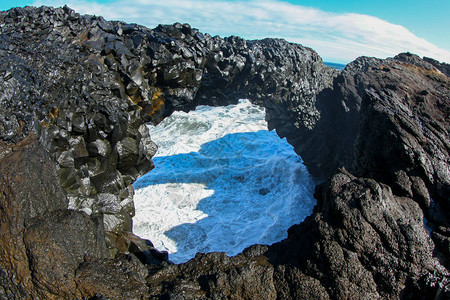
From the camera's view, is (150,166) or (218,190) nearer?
(150,166)

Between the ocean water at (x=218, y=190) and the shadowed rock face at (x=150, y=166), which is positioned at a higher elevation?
the shadowed rock face at (x=150, y=166)

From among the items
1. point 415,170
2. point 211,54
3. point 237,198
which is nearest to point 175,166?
point 237,198

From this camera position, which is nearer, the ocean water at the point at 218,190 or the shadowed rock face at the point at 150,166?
the shadowed rock face at the point at 150,166

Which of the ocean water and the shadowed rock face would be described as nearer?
the shadowed rock face

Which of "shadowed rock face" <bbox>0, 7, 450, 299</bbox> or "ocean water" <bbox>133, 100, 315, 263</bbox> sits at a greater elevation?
"shadowed rock face" <bbox>0, 7, 450, 299</bbox>

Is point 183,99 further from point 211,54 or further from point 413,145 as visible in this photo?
point 413,145
